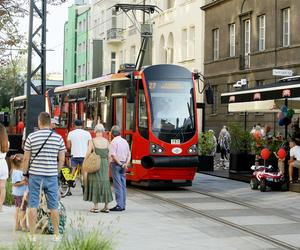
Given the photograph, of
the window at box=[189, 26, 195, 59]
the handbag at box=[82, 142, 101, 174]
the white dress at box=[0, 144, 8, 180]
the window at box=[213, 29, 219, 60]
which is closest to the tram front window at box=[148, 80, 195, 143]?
the handbag at box=[82, 142, 101, 174]

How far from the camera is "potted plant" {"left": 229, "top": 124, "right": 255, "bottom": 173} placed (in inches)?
861

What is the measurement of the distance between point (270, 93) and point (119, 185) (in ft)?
20.6

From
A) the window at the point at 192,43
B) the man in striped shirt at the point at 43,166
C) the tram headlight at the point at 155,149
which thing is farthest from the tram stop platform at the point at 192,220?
the window at the point at 192,43

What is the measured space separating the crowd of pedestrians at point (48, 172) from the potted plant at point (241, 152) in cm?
829

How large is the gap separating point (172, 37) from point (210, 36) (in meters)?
7.13

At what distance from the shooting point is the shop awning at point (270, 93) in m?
17.4

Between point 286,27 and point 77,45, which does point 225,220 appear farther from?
point 77,45

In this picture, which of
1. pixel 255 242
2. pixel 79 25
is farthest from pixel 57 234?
pixel 79 25

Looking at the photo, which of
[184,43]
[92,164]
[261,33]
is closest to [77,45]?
[184,43]

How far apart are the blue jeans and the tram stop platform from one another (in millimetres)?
233

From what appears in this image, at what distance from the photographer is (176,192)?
1839 cm

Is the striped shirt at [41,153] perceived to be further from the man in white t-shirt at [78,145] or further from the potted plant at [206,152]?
the potted plant at [206,152]

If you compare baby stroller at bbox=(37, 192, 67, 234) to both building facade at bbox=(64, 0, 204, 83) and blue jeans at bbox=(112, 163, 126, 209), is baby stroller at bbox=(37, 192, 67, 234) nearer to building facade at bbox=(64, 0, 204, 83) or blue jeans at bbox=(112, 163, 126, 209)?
blue jeans at bbox=(112, 163, 126, 209)

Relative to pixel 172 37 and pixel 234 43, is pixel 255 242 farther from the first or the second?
pixel 172 37
